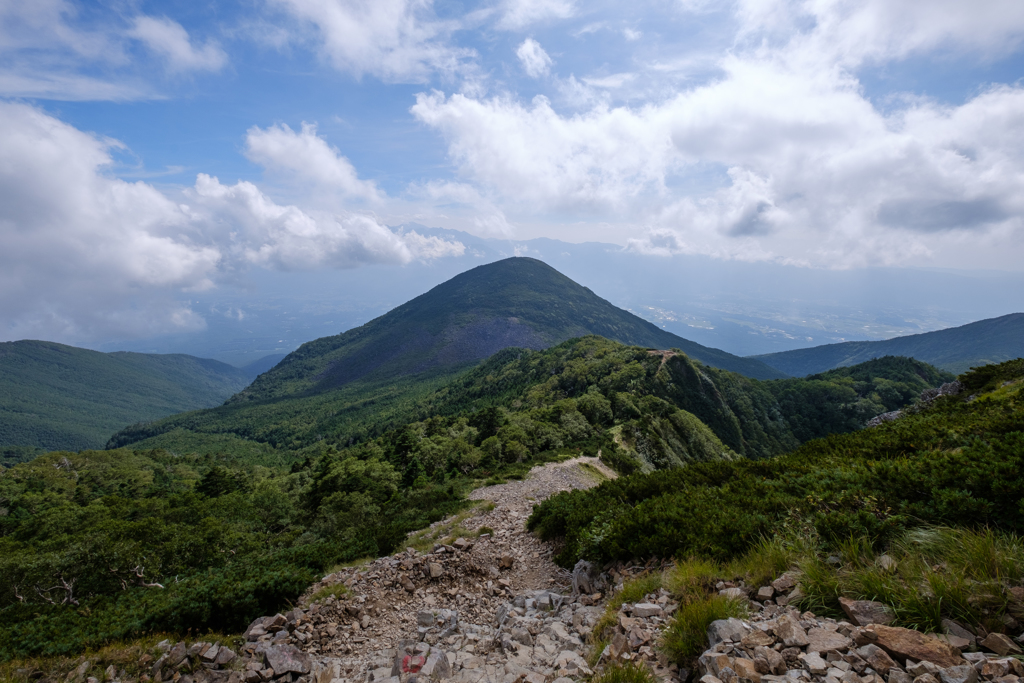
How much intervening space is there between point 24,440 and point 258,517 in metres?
257

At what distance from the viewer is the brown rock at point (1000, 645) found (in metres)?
3.93

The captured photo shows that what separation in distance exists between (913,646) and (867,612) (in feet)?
3.06

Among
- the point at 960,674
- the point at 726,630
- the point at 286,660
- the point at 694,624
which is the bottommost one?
the point at 286,660

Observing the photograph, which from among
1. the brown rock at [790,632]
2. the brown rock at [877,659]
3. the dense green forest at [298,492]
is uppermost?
the brown rock at [877,659]

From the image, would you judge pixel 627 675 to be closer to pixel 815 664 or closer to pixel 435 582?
pixel 815 664

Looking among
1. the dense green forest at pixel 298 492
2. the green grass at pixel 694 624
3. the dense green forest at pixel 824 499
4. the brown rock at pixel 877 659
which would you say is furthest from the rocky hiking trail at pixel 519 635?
the dense green forest at pixel 298 492

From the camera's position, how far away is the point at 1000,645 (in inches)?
156

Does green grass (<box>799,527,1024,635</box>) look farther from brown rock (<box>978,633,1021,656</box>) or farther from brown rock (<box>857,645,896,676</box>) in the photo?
brown rock (<box>857,645,896,676</box>)

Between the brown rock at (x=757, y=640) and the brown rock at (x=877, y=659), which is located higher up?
the brown rock at (x=877, y=659)

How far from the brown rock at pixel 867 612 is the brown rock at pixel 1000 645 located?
841 mm

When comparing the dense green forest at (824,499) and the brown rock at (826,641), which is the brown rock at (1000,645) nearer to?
the brown rock at (826,641)

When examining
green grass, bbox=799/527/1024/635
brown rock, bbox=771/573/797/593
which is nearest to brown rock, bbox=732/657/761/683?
green grass, bbox=799/527/1024/635

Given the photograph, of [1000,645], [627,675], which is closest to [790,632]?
[1000,645]

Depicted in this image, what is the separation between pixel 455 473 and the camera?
111ft
